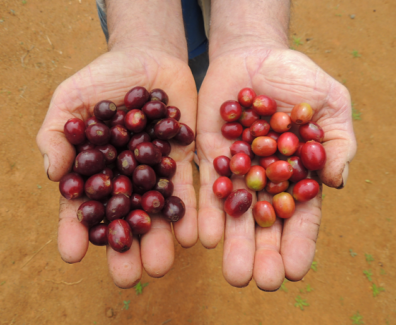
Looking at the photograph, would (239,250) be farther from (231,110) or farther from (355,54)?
(355,54)

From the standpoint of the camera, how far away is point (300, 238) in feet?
9.30

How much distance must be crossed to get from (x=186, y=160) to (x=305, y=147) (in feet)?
4.57

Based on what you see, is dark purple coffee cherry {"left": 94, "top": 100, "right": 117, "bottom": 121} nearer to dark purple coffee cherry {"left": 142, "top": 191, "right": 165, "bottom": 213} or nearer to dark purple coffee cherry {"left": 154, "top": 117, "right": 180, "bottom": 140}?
dark purple coffee cherry {"left": 154, "top": 117, "right": 180, "bottom": 140}

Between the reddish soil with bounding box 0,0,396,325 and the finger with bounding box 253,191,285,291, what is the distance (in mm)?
1917

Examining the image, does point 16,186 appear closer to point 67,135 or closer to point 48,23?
point 67,135

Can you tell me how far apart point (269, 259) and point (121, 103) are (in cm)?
241

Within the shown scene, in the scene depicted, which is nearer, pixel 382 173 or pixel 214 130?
pixel 214 130

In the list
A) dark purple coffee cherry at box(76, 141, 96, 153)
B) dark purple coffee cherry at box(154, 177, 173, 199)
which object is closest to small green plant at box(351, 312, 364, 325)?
dark purple coffee cherry at box(154, 177, 173, 199)

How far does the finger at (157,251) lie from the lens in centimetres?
280

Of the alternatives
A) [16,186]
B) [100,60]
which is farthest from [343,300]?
[16,186]

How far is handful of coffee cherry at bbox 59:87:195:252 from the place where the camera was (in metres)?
2.80

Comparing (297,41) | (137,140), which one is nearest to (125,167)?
(137,140)

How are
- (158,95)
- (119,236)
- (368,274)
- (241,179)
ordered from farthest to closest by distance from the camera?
(368,274) → (158,95) → (241,179) → (119,236)

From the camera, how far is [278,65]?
3453 mm
